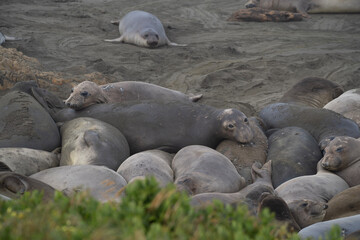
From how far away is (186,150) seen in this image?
537 cm

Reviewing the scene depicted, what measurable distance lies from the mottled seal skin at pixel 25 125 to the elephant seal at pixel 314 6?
28.5 ft

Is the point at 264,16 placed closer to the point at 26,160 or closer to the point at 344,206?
the point at 26,160

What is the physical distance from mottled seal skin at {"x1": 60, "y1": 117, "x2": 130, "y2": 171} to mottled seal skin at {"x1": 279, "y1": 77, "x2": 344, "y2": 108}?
9.14 ft

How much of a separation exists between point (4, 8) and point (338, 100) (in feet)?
27.5

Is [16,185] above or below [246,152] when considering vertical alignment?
above

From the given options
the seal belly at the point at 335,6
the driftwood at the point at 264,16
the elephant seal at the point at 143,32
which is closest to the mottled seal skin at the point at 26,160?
the elephant seal at the point at 143,32

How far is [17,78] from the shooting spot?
685cm

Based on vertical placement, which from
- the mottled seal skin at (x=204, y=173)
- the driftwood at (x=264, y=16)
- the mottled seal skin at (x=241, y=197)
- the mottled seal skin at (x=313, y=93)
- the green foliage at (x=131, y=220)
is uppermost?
the green foliage at (x=131, y=220)

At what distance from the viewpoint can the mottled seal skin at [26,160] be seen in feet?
15.6

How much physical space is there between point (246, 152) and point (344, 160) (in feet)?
3.00

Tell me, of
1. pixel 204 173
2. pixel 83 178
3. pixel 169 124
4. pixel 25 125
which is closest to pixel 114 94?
pixel 169 124

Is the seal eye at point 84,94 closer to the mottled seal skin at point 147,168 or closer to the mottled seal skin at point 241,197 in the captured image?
the mottled seal skin at point 147,168

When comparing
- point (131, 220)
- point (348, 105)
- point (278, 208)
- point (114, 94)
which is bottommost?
point (348, 105)

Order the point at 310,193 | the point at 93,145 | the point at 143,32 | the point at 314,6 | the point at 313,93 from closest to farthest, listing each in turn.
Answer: the point at 310,193 < the point at 93,145 < the point at 313,93 < the point at 143,32 < the point at 314,6
